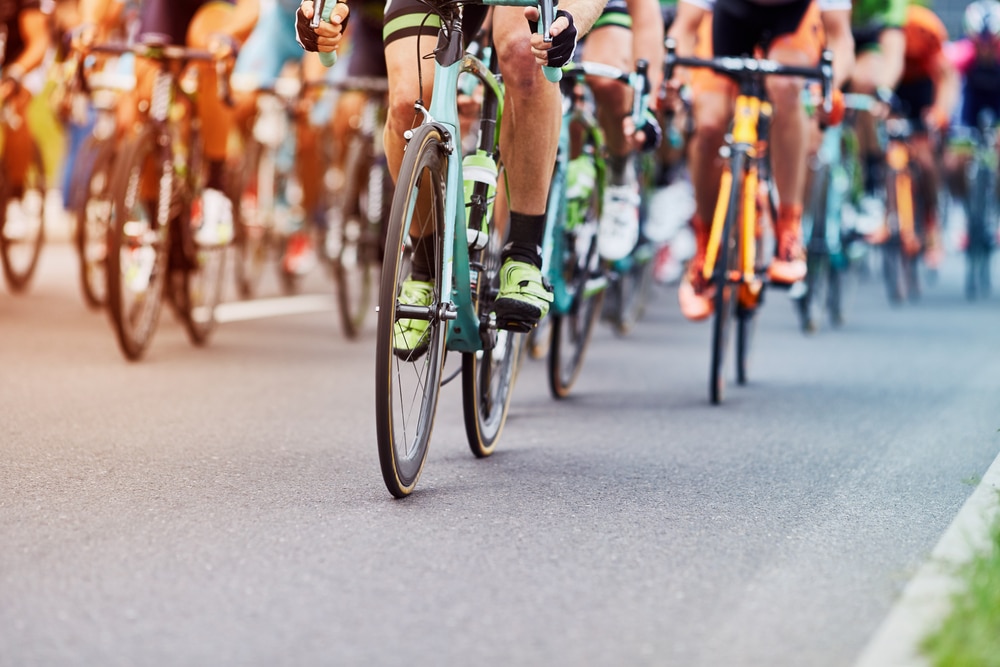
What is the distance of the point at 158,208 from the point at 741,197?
2.72 meters

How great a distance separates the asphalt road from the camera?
318cm

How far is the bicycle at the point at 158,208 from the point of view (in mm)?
7105

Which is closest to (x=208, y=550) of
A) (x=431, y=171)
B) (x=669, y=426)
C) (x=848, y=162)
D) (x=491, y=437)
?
(x=431, y=171)

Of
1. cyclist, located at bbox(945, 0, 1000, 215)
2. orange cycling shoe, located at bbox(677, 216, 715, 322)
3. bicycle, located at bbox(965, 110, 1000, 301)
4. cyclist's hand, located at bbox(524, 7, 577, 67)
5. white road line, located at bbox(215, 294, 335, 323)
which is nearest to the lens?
cyclist's hand, located at bbox(524, 7, 577, 67)

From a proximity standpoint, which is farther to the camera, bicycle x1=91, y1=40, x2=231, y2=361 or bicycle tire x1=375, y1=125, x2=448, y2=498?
bicycle x1=91, y1=40, x2=231, y2=361

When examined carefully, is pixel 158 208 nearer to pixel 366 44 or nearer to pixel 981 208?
pixel 366 44

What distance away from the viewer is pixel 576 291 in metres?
6.72

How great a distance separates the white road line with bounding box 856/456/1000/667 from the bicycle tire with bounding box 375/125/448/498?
1.40m

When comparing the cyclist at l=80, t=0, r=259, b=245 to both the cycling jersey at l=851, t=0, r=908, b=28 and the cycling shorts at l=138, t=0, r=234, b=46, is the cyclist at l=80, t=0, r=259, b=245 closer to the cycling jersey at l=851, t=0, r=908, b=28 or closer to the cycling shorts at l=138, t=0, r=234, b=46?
the cycling shorts at l=138, t=0, r=234, b=46

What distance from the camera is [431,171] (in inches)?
175

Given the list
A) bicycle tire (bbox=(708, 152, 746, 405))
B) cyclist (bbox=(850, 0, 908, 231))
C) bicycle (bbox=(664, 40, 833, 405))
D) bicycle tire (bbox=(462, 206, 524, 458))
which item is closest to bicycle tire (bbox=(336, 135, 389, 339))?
bicycle (bbox=(664, 40, 833, 405))

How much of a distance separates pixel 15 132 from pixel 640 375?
4.37 metres

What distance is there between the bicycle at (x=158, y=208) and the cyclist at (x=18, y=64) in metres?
2.07

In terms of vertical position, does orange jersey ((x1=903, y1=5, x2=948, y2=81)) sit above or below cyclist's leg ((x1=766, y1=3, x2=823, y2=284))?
above
